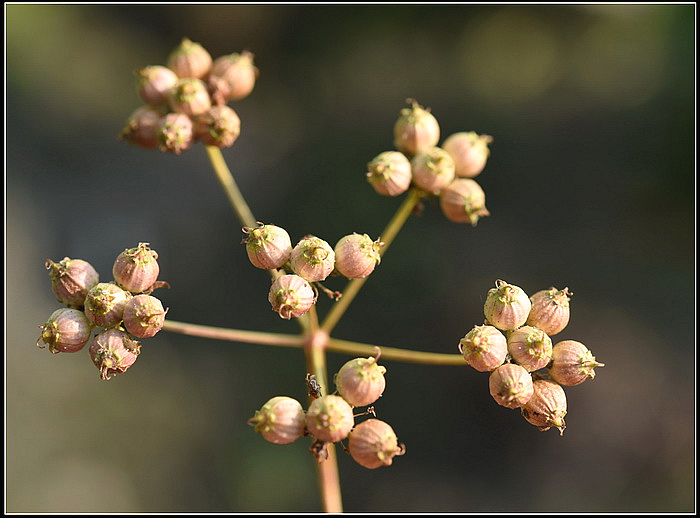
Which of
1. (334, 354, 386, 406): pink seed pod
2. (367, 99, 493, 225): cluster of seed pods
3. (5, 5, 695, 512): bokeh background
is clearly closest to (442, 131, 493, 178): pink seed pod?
(367, 99, 493, 225): cluster of seed pods

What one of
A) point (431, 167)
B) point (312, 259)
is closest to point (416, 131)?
point (431, 167)

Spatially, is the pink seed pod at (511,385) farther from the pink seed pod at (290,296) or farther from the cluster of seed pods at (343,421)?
the pink seed pod at (290,296)

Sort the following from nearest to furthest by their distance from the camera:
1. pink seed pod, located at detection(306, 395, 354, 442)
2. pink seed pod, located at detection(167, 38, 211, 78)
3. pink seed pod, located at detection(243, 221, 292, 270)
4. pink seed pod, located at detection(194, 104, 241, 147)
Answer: pink seed pod, located at detection(306, 395, 354, 442) → pink seed pod, located at detection(243, 221, 292, 270) → pink seed pod, located at detection(194, 104, 241, 147) → pink seed pod, located at detection(167, 38, 211, 78)

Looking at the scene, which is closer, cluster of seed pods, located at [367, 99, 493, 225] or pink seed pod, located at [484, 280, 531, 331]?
pink seed pod, located at [484, 280, 531, 331]

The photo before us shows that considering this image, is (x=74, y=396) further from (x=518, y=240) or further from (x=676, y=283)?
(x=676, y=283)

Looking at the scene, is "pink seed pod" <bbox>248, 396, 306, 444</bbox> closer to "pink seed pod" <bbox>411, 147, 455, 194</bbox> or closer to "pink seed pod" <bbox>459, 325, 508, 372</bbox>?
"pink seed pod" <bbox>459, 325, 508, 372</bbox>

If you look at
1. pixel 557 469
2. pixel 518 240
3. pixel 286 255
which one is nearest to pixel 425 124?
pixel 286 255

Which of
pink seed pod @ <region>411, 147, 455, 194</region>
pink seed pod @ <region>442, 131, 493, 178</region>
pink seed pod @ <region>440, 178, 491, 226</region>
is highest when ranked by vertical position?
pink seed pod @ <region>442, 131, 493, 178</region>
